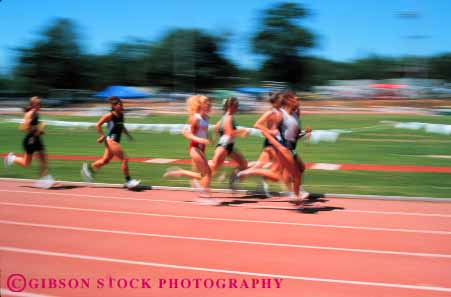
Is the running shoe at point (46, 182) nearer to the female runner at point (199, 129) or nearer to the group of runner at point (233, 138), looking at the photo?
the group of runner at point (233, 138)

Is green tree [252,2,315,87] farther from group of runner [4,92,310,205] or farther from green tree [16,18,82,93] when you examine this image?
group of runner [4,92,310,205]

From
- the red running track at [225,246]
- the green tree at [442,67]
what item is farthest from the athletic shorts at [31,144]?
the green tree at [442,67]

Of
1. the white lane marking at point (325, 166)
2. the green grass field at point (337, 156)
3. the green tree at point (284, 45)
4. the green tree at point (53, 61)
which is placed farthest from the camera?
the green tree at point (284, 45)

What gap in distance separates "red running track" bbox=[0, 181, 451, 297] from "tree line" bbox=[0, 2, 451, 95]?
72.7 meters

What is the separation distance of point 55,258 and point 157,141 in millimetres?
15393

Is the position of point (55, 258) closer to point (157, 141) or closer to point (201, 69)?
point (157, 141)

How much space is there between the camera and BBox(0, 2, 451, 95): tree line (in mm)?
81938

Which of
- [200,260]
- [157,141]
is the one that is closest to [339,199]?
[200,260]

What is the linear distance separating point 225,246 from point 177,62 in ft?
265

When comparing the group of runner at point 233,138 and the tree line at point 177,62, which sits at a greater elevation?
the tree line at point 177,62

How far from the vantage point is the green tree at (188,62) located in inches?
3255

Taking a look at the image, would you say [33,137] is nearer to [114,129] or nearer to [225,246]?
[114,129]

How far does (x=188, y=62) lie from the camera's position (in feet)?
278

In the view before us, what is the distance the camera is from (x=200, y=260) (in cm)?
590
